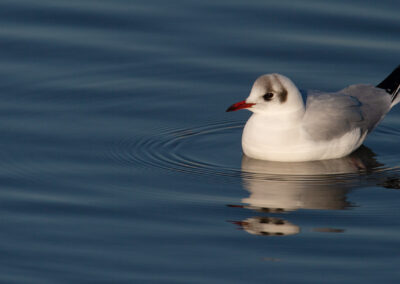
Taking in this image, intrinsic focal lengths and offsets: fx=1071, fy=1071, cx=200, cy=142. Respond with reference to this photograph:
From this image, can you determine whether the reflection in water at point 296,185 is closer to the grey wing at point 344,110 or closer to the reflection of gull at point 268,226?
the reflection of gull at point 268,226

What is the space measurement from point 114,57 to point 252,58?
173cm

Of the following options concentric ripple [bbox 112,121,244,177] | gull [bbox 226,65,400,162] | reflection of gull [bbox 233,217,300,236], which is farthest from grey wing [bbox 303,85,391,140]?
reflection of gull [bbox 233,217,300,236]

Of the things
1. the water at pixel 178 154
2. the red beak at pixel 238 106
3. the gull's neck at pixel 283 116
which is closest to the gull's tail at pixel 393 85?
the water at pixel 178 154

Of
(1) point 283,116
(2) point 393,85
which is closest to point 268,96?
(1) point 283,116

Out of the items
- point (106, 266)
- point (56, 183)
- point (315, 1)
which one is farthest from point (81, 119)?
point (315, 1)

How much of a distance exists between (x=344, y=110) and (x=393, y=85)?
995 millimetres

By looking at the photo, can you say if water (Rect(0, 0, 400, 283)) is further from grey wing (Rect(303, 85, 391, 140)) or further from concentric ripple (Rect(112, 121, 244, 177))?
grey wing (Rect(303, 85, 391, 140))

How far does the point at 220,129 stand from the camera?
11.8 m

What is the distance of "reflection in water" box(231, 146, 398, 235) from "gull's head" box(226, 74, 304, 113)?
58 cm

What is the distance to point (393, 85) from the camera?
39.5 ft

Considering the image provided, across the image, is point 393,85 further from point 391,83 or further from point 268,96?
point 268,96

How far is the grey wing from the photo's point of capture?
1106 cm

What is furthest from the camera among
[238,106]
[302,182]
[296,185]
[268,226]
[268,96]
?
[268,96]

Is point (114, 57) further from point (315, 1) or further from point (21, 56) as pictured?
point (315, 1)
